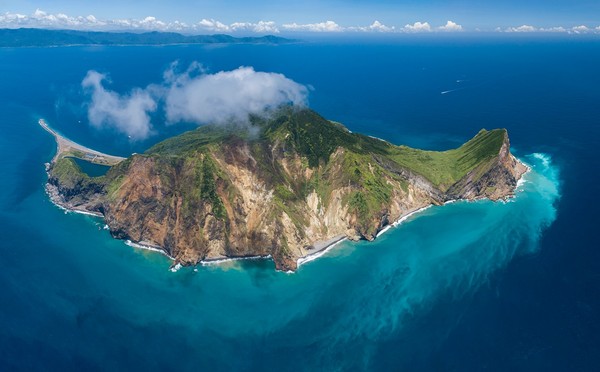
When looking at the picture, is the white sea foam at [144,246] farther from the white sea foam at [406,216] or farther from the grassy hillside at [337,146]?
the white sea foam at [406,216]

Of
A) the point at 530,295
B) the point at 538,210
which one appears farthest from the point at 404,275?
the point at 538,210

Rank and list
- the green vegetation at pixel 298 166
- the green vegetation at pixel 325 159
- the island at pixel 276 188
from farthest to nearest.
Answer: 1. the green vegetation at pixel 325 159
2. the green vegetation at pixel 298 166
3. the island at pixel 276 188

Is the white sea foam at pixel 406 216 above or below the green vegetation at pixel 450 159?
below

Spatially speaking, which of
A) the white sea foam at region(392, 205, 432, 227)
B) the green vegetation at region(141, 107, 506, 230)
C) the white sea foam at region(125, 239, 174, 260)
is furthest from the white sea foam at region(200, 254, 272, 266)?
the white sea foam at region(392, 205, 432, 227)

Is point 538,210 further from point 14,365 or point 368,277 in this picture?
point 14,365

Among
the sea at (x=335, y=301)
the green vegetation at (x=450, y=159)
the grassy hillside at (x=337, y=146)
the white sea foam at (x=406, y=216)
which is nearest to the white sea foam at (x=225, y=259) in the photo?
the sea at (x=335, y=301)

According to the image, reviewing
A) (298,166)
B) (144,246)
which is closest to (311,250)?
(298,166)

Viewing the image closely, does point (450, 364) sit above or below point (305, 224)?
below

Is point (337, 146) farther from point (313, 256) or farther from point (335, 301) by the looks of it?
point (335, 301)
